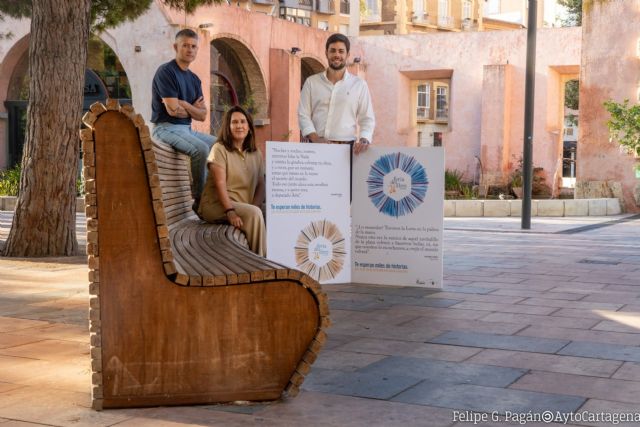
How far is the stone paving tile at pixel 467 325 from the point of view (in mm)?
5723

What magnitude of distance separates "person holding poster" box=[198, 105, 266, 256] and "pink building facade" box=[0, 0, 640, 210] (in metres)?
17.1

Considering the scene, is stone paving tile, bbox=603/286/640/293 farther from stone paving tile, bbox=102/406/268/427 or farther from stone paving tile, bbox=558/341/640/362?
stone paving tile, bbox=102/406/268/427

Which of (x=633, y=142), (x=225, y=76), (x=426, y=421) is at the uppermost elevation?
(x=225, y=76)

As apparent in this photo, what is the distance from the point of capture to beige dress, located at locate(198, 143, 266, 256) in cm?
686

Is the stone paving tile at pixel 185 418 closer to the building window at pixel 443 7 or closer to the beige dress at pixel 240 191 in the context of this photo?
the beige dress at pixel 240 191

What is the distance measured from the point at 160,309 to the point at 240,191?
3.25m

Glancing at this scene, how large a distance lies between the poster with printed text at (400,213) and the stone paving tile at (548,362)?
98.9 inches

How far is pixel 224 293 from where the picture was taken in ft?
12.9

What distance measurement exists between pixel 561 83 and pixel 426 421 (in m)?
28.0

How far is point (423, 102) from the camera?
56500 mm

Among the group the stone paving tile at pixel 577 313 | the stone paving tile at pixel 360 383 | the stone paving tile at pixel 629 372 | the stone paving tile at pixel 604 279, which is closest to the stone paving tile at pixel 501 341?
the stone paving tile at pixel 629 372

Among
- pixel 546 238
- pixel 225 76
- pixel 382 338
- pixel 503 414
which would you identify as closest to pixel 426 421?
pixel 503 414

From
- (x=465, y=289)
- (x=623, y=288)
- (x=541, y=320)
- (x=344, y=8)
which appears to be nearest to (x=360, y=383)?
(x=541, y=320)

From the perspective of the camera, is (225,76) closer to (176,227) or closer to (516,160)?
(516,160)
